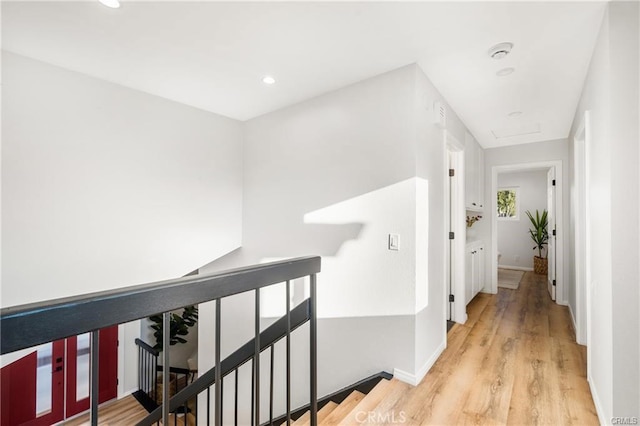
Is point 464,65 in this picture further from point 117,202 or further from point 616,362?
point 117,202

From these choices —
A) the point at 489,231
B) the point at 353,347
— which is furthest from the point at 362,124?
the point at 489,231

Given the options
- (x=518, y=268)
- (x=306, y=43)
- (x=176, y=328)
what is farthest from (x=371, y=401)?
(x=518, y=268)

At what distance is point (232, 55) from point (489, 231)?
14.3 feet

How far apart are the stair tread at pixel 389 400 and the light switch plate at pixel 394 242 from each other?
38.0 inches

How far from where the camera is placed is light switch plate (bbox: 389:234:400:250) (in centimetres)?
227

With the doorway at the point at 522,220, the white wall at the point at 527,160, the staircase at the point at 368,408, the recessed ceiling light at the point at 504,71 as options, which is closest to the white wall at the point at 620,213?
the recessed ceiling light at the point at 504,71

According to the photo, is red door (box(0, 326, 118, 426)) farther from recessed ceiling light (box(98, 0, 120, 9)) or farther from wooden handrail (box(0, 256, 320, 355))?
wooden handrail (box(0, 256, 320, 355))

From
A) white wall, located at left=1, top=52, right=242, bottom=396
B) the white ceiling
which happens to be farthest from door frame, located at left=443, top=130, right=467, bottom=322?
white wall, located at left=1, top=52, right=242, bottom=396

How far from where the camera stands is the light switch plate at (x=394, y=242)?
227 cm

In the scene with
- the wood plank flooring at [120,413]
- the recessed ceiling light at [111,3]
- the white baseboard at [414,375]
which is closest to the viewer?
the recessed ceiling light at [111,3]

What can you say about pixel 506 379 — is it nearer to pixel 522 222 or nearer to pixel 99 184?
pixel 99 184

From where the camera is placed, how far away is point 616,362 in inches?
59.3

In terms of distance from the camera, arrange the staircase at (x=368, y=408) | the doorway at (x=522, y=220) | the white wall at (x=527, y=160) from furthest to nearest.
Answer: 1. the doorway at (x=522, y=220)
2. the white wall at (x=527, y=160)
3. the staircase at (x=368, y=408)

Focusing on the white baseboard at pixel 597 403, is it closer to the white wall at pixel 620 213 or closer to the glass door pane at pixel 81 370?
the white wall at pixel 620 213
